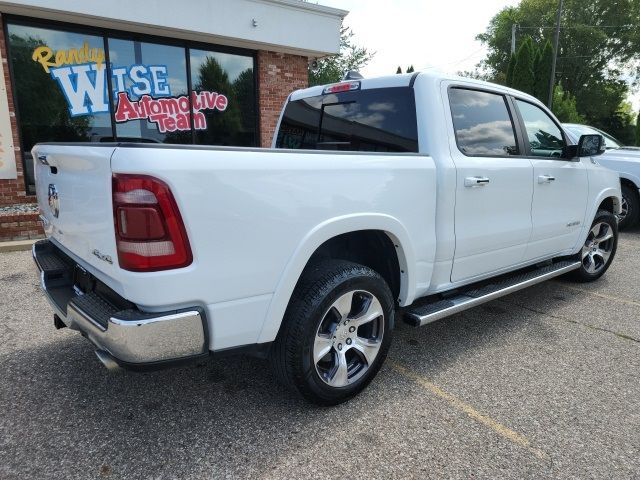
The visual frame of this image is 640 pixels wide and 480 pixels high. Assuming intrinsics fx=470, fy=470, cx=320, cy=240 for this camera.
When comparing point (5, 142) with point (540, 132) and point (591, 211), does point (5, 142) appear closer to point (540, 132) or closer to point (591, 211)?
point (540, 132)

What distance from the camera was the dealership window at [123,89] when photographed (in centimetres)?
757

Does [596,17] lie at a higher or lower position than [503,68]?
higher

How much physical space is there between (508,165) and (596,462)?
6.62 feet

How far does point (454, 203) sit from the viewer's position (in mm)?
3057

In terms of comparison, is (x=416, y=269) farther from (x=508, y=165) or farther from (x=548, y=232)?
(x=548, y=232)

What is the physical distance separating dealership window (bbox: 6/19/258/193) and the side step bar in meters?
6.76

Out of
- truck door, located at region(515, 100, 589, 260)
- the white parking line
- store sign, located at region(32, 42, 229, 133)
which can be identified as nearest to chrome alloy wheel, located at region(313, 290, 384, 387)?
the white parking line

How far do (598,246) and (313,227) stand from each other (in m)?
4.19

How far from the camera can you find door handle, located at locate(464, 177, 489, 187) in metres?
3.09

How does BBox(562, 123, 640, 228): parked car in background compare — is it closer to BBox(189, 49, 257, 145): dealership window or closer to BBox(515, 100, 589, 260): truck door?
BBox(515, 100, 589, 260): truck door

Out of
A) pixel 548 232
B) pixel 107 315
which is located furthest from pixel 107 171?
pixel 548 232

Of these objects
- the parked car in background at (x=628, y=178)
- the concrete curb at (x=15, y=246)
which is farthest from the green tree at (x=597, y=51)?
the concrete curb at (x=15, y=246)

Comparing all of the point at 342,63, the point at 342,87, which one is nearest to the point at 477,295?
the point at 342,87

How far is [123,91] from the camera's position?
27.1ft
